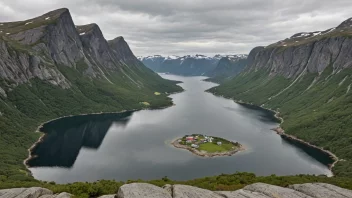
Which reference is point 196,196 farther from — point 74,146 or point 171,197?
point 74,146

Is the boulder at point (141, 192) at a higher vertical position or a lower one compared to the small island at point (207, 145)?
higher

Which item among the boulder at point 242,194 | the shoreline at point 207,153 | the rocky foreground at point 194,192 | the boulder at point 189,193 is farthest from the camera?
the shoreline at point 207,153

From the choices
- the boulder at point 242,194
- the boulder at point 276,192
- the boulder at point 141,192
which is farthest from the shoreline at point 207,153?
the boulder at point 141,192

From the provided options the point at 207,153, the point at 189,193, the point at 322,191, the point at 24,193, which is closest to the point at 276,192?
the point at 322,191

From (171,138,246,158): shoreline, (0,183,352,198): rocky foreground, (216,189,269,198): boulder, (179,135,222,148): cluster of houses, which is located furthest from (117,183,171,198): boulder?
(179,135,222,148): cluster of houses

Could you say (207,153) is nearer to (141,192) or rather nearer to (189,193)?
(189,193)

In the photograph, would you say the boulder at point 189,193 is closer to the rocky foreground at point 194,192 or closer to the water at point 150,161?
the rocky foreground at point 194,192

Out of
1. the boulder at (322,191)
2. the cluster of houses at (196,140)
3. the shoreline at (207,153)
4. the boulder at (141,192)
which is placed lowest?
the shoreline at (207,153)

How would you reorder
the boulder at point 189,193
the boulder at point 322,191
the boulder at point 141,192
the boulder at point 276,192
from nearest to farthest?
the boulder at point 141,192 < the boulder at point 189,193 < the boulder at point 276,192 < the boulder at point 322,191
